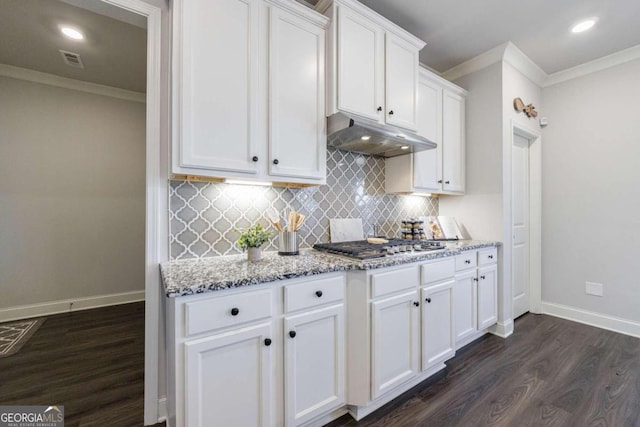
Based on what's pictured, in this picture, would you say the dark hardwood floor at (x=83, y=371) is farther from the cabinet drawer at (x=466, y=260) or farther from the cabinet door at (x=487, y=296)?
the cabinet door at (x=487, y=296)

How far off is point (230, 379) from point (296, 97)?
161 centimetres

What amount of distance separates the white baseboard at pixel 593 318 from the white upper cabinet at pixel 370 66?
113 inches

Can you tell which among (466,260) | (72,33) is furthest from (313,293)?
(72,33)

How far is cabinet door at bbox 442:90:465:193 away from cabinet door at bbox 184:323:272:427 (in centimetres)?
237

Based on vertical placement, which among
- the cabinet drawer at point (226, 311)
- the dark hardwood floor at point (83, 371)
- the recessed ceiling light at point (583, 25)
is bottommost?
the dark hardwood floor at point (83, 371)

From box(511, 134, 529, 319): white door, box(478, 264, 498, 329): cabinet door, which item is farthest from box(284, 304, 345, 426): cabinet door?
box(511, 134, 529, 319): white door

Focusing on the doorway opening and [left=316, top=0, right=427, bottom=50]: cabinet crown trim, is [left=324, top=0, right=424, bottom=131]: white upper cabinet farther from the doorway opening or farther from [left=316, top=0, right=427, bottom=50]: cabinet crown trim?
the doorway opening

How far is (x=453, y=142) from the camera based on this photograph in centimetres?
283

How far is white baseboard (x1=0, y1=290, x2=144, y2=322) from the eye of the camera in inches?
116

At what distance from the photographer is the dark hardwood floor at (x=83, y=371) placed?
64.6 inches

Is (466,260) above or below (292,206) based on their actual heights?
below

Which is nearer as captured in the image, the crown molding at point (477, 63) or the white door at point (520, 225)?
the crown molding at point (477, 63)

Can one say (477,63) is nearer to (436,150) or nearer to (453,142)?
(453,142)

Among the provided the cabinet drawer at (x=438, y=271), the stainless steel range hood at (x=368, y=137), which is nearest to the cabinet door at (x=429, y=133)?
the stainless steel range hood at (x=368, y=137)
